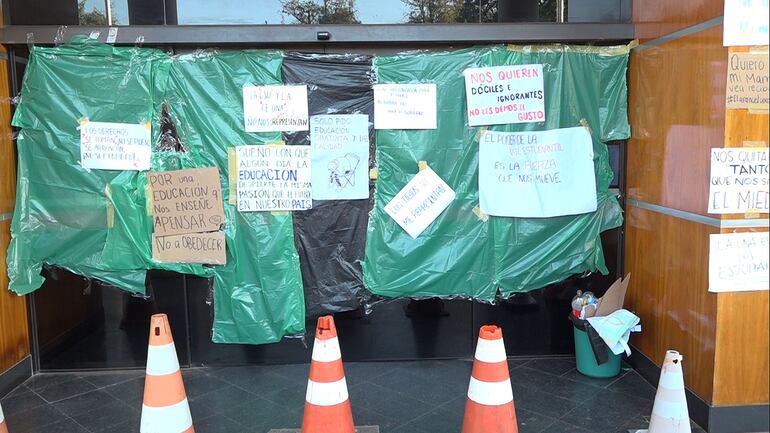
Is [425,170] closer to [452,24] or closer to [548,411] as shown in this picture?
[452,24]

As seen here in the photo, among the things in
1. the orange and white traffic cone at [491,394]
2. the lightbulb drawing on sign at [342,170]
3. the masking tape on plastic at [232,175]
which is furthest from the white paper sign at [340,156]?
the orange and white traffic cone at [491,394]

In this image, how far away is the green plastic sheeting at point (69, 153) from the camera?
4.38 metres

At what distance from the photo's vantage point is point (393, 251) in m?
4.56

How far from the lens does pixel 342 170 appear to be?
4.50m

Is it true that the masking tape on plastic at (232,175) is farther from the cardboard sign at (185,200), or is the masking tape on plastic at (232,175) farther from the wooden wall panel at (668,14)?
the wooden wall panel at (668,14)

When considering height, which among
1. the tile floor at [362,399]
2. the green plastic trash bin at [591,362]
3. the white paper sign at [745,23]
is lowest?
the tile floor at [362,399]

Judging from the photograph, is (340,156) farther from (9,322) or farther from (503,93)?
(9,322)

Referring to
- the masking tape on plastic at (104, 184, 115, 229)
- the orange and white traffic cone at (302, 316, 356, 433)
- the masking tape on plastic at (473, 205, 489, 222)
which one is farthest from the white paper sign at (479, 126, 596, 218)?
the masking tape on plastic at (104, 184, 115, 229)

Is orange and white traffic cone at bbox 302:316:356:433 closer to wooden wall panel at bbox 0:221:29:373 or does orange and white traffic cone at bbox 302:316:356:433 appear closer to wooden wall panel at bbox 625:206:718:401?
wooden wall panel at bbox 625:206:718:401

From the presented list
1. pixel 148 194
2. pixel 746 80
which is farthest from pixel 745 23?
pixel 148 194

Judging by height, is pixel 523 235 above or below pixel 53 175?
below

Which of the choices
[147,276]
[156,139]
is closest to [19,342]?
[147,276]

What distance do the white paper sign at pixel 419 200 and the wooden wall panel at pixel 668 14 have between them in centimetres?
193

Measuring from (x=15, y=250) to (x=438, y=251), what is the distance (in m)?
3.33
